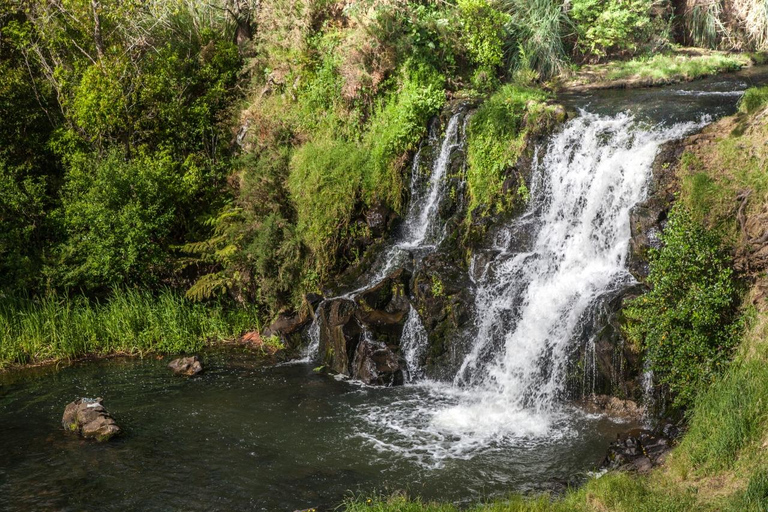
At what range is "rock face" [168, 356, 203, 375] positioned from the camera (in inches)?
459

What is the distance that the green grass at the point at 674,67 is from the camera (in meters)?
14.4

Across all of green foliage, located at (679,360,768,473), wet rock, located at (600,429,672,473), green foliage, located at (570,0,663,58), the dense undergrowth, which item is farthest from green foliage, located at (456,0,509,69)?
wet rock, located at (600,429,672,473)

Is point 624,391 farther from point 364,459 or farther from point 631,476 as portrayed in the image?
point 364,459

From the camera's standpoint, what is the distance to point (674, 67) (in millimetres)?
14664

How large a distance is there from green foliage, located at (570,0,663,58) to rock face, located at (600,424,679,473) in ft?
33.8

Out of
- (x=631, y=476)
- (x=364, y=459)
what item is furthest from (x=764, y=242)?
(x=364, y=459)

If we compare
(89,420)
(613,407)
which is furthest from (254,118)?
(613,407)

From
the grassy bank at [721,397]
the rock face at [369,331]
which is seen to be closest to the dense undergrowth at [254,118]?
the rock face at [369,331]

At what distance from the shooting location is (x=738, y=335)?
800 cm

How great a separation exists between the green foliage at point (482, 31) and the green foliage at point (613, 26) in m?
1.98

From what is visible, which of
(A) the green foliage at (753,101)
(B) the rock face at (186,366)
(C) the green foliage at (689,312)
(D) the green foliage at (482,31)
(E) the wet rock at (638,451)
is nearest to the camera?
(E) the wet rock at (638,451)

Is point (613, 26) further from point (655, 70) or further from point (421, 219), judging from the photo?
point (421, 219)

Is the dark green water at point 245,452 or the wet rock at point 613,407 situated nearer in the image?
the dark green water at point 245,452

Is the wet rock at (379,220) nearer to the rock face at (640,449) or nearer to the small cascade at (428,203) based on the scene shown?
the small cascade at (428,203)
